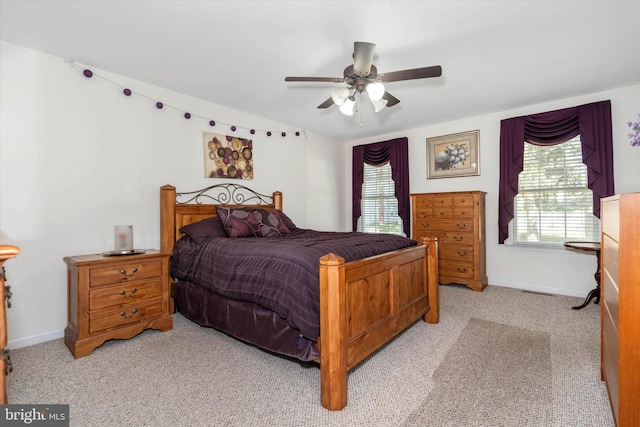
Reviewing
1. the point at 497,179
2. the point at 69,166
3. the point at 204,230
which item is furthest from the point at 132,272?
the point at 497,179

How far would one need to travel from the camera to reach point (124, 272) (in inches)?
97.0

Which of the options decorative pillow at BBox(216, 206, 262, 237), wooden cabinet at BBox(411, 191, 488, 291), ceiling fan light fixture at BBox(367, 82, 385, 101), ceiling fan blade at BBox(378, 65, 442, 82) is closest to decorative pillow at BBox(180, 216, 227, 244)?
decorative pillow at BBox(216, 206, 262, 237)

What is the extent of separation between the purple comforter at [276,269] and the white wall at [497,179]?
2.25m

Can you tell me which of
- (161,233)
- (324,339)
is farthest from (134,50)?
(324,339)

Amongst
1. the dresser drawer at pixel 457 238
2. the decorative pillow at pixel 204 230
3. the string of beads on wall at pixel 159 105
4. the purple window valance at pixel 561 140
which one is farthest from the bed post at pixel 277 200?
the purple window valance at pixel 561 140

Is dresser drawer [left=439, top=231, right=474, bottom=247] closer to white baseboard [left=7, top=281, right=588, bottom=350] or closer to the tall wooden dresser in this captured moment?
white baseboard [left=7, top=281, right=588, bottom=350]

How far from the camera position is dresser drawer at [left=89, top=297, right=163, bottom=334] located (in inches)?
91.4

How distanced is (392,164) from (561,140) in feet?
7.25

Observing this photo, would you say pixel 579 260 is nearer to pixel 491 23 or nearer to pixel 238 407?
pixel 491 23

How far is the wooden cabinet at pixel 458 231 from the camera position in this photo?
3979mm

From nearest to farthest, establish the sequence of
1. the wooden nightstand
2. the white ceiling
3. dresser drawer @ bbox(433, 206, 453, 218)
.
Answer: the white ceiling → the wooden nightstand → dresser drawer @ bbox(433, 206, 453, 218)

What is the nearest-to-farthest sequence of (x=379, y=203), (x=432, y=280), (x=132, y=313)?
(x=132, y=313) < (x=432, y=280) < (x=379, y=203)

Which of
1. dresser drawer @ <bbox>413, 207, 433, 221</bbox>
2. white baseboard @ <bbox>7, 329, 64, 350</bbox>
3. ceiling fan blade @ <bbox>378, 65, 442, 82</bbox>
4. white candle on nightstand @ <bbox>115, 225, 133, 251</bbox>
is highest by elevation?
ceiling fan blade @ <bbox>378, 65, 442, 82</bbox>

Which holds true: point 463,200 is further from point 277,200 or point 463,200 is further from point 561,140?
point 277,200
